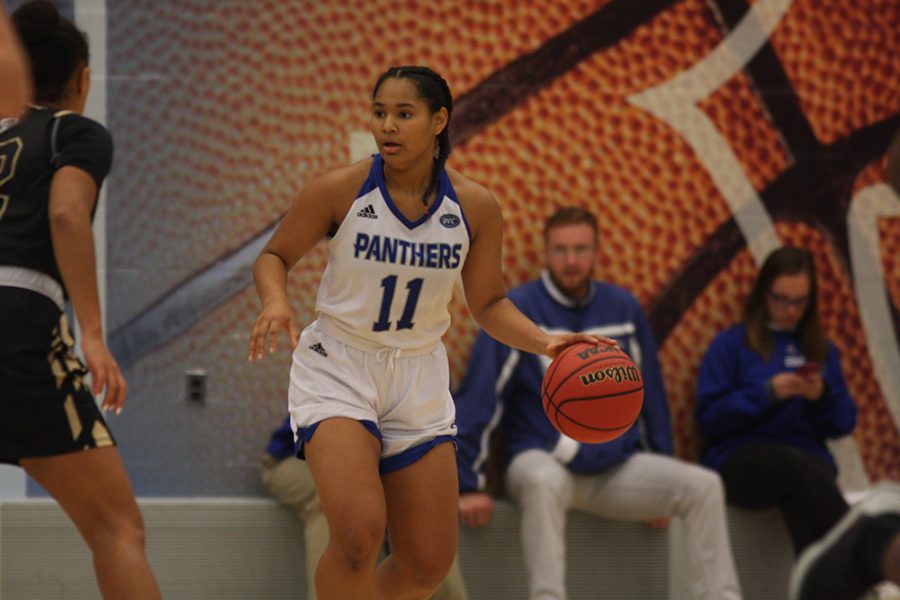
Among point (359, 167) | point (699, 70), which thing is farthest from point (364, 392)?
point (699, 70)

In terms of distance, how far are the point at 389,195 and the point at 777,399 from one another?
288 centimetres

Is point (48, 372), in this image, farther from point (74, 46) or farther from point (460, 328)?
point (460, 328)

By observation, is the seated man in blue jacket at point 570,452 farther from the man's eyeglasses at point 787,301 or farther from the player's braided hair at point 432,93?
the player's braided hair at point 432,93

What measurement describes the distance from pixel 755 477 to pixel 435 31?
2.68 meters

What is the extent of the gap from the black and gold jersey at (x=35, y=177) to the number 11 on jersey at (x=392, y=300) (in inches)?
37.4

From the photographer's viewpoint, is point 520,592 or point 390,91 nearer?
point 390,91

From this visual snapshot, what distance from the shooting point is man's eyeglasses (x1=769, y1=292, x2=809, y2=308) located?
21.5 feet

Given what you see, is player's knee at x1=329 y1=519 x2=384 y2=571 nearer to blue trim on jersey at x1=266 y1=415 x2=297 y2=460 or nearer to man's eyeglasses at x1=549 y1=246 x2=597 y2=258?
blue trim on jersey at x1=266 y1=415 x2=297 y2=460

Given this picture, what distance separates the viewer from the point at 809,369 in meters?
6.29

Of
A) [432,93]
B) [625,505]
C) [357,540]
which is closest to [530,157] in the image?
[625,505]

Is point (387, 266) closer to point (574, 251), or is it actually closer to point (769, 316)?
point (574, 251)

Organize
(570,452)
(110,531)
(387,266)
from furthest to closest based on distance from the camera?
(570,452)
(387,266)
(110,531)

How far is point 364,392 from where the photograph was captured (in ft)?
13.5

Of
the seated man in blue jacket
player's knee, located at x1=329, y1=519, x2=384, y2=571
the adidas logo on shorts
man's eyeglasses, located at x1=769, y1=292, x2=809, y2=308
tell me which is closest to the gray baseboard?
the seated man in blue jacket
